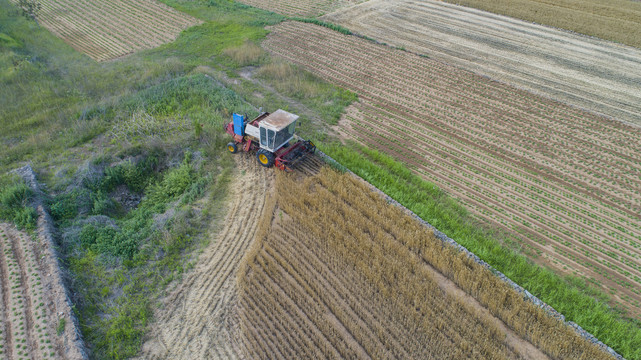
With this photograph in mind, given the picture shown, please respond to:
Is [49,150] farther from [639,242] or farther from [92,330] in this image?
[639,242]

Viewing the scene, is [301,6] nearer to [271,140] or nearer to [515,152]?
[271,140]

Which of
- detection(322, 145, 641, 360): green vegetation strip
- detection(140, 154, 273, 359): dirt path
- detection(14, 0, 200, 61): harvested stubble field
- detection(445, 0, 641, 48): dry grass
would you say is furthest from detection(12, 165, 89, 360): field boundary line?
detection(445, 0, 641, 48): dry grass

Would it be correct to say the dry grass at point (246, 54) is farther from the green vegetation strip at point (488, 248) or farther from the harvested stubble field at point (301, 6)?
the green vegetation strip at point (488, 248)

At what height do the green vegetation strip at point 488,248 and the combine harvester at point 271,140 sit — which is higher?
the combine harvester at point 271,140

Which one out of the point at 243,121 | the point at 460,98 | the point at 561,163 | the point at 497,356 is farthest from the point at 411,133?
the point at 497,356

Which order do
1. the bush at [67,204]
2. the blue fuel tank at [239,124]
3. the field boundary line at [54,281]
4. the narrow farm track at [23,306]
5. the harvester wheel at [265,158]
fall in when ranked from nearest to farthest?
the narrow farm track at [23,306] < the field boundary line at [54,281] < the bush at [67,204] < the harvester wheel at [265,158] < the blue fuel tank at [239,124]

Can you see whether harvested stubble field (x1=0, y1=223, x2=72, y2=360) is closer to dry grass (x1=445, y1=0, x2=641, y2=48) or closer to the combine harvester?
the combine harvester

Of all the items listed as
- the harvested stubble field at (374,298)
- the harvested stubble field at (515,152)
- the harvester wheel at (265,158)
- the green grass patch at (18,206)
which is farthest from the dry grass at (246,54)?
the green grass patch at (18,206)
